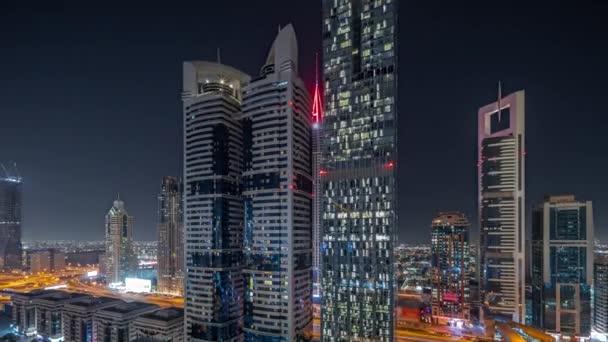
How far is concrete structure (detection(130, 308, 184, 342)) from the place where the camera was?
3467 inches

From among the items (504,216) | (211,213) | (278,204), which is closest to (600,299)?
(504,216)

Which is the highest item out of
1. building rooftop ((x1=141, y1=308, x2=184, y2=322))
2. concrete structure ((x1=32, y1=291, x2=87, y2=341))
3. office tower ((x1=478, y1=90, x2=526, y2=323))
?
office tower ((x1=478, y1=90, x2=526, y2=323))

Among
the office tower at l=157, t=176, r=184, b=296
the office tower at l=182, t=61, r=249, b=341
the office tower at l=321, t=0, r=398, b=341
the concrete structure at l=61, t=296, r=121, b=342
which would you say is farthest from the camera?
the office tower at l=157, t=176, r=184, b=296

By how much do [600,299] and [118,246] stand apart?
8519 inches

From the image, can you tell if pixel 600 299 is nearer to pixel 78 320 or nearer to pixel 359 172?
pixel 359 172

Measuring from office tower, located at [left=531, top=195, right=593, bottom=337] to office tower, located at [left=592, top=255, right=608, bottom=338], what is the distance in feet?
22.3

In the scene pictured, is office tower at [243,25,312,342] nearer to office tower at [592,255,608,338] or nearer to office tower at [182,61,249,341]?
office tower at [182,61,249,341]

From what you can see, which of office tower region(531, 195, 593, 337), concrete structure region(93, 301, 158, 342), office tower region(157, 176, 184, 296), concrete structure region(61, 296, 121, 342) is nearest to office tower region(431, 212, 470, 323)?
office tower region(531, 195, 593, 337)

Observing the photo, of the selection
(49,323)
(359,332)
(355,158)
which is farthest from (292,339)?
(49,323)

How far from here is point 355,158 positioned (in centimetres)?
6494

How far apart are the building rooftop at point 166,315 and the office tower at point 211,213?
5564 mm

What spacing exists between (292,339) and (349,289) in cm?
2285

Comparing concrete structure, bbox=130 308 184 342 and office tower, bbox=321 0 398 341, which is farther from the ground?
office tower, bbox=321 0 398 341

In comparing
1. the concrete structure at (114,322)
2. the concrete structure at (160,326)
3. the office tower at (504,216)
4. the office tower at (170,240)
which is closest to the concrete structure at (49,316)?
the concrete structure at (114,322)
